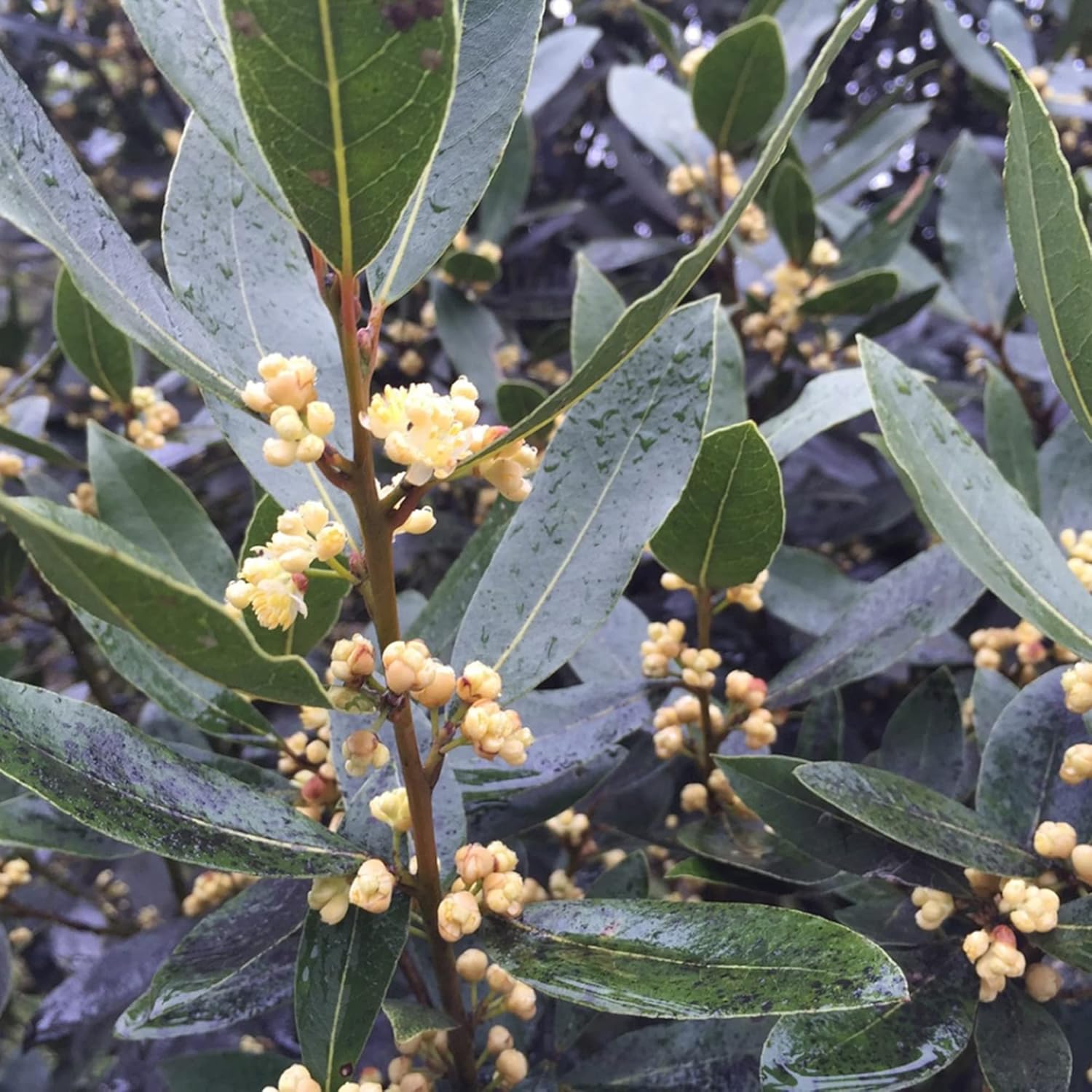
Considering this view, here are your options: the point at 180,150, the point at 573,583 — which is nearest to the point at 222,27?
the point at 180,150

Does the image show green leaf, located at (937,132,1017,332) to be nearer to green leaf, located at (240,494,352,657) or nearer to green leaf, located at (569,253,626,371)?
green leaf, located at (569,253,626,371)

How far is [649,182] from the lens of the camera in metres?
2.40

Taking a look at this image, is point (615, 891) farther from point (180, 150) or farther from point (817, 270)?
point (817, 270)

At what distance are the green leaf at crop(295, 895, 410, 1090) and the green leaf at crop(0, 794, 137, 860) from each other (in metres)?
0.25

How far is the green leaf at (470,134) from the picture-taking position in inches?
31.9

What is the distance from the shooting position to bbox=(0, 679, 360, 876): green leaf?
28.1 inches

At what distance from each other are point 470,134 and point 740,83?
3.49ft

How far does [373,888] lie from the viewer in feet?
2.62

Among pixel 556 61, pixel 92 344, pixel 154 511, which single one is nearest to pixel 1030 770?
pixel 154 511

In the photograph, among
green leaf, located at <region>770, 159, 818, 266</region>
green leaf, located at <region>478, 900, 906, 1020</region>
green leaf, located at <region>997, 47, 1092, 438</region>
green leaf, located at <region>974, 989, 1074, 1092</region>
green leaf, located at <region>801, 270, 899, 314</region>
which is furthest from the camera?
green leaf, located at <region>770, 159, 818, 266</region>

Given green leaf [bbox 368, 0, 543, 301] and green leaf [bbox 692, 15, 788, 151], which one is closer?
green leaf [bbox 368, 0, 543, 301]

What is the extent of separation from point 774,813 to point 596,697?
0.90 feet

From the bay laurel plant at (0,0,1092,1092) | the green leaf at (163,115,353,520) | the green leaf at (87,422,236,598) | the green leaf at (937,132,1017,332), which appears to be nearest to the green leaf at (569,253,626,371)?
the bay laurel plant at (0,0,1092,1092)

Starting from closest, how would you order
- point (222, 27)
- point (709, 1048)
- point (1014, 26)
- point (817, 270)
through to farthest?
point (222, 27) → point (709, 1048) → point (817, 270) → point (1014, 26)
